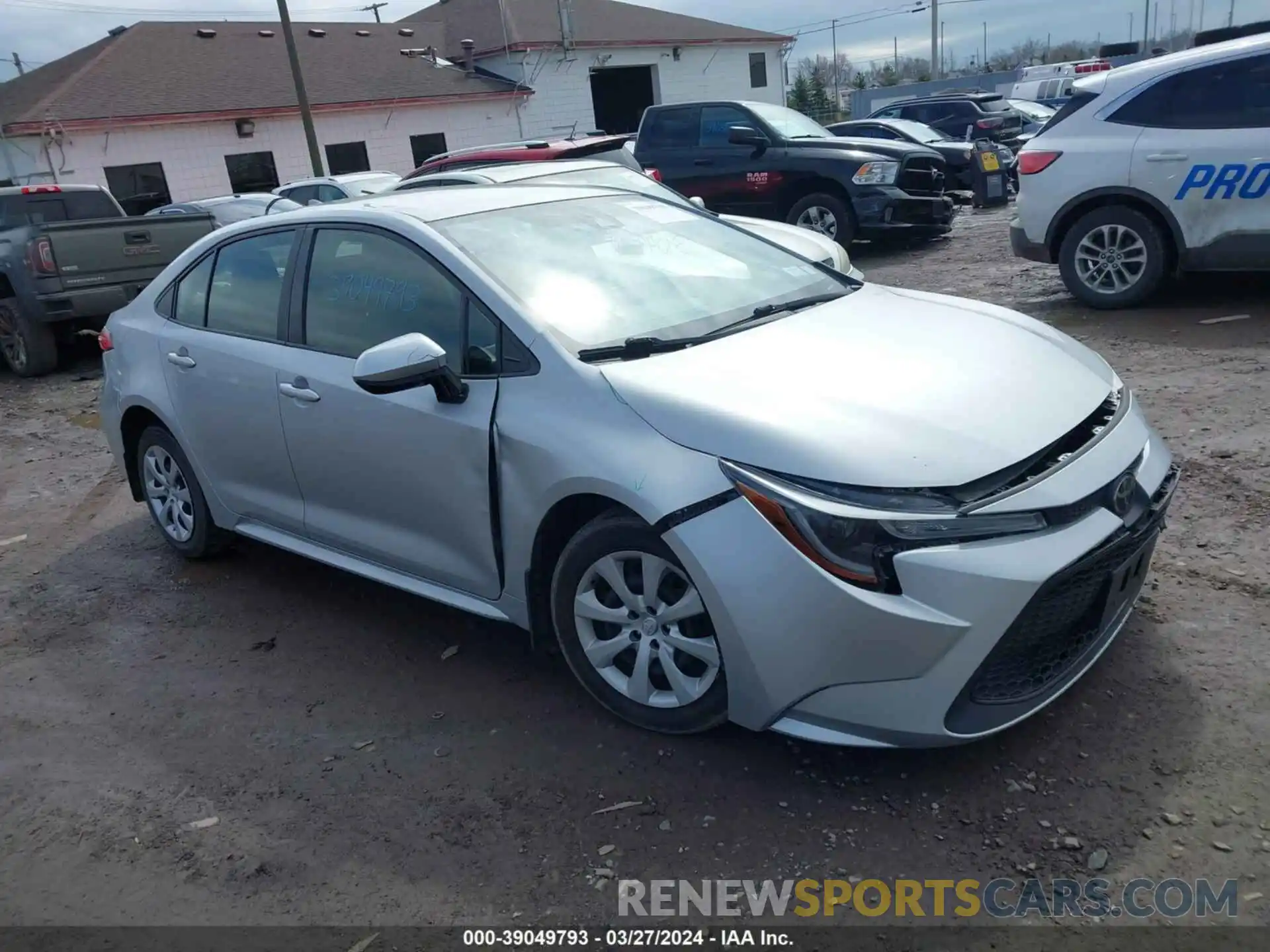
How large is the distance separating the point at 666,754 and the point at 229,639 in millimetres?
2166

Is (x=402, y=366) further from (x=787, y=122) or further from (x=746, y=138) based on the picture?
(x=787, y=122)

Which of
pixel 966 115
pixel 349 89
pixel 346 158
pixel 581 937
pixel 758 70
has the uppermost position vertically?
pixel 349 89

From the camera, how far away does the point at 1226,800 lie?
2.86 meters

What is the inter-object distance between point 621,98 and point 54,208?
26757 mm

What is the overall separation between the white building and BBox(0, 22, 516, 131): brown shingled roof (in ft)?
0.18

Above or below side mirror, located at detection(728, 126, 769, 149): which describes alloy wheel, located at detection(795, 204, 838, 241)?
below

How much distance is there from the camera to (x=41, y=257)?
32.6 feet

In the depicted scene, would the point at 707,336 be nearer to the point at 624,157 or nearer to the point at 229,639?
the point at 229,639

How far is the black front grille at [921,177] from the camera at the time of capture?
40.6 ft

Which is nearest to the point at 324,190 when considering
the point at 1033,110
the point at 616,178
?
the point at 616,178

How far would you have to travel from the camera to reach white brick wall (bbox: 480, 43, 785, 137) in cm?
3167

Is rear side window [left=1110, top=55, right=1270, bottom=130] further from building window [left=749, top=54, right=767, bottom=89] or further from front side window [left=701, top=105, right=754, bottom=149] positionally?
building window [left=749, top=54, right=767, bottom=89]

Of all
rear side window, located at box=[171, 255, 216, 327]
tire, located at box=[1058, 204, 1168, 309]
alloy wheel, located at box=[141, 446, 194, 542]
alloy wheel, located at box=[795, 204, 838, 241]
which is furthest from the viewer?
alloy wheel, located at box=[795, 204, 838, 241]

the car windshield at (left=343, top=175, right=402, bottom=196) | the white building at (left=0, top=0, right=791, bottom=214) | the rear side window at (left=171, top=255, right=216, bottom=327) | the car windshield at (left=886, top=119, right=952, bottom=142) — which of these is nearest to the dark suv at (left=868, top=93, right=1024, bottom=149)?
the car windshield at (left=886, top=119, right=952, bottom=142)
